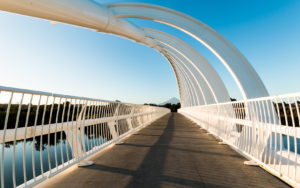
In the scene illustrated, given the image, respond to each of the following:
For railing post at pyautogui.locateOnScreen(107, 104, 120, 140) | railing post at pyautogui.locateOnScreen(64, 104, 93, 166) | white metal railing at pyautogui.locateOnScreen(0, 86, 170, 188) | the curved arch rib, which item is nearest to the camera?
white metal railing at pyautogui.locateOnScreen(0, 86, 170, 188)

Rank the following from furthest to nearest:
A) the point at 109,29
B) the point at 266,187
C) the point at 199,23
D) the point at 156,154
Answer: the point at 199,23
the point at 109,29
the point at 156,154
the point at 266,187

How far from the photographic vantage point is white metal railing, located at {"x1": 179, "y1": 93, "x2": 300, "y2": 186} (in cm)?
325

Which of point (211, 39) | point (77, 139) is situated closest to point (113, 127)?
point (77, 139)

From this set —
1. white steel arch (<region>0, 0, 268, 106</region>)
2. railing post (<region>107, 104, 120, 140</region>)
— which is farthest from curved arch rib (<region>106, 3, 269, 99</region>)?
railing post (<region>107, 104, 120, 140</region>)

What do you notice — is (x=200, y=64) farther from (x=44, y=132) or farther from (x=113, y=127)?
(x=44, y=132)

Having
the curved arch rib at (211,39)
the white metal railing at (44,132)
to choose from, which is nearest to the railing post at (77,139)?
the white metal railing at (44,132)

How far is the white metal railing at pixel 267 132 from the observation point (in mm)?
3250

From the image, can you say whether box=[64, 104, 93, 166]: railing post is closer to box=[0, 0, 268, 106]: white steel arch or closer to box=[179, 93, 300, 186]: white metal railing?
box=[0, 0, 268, 106]: white steel arch

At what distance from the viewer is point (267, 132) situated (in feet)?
13.9

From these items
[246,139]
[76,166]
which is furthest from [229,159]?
[76,166]

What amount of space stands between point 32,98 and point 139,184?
217 centimetres

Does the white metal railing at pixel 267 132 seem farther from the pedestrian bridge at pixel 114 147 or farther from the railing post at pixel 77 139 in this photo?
the railing post at pixel 77 139

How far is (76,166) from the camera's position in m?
4.13

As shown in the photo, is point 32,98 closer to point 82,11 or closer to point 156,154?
point 156,154
